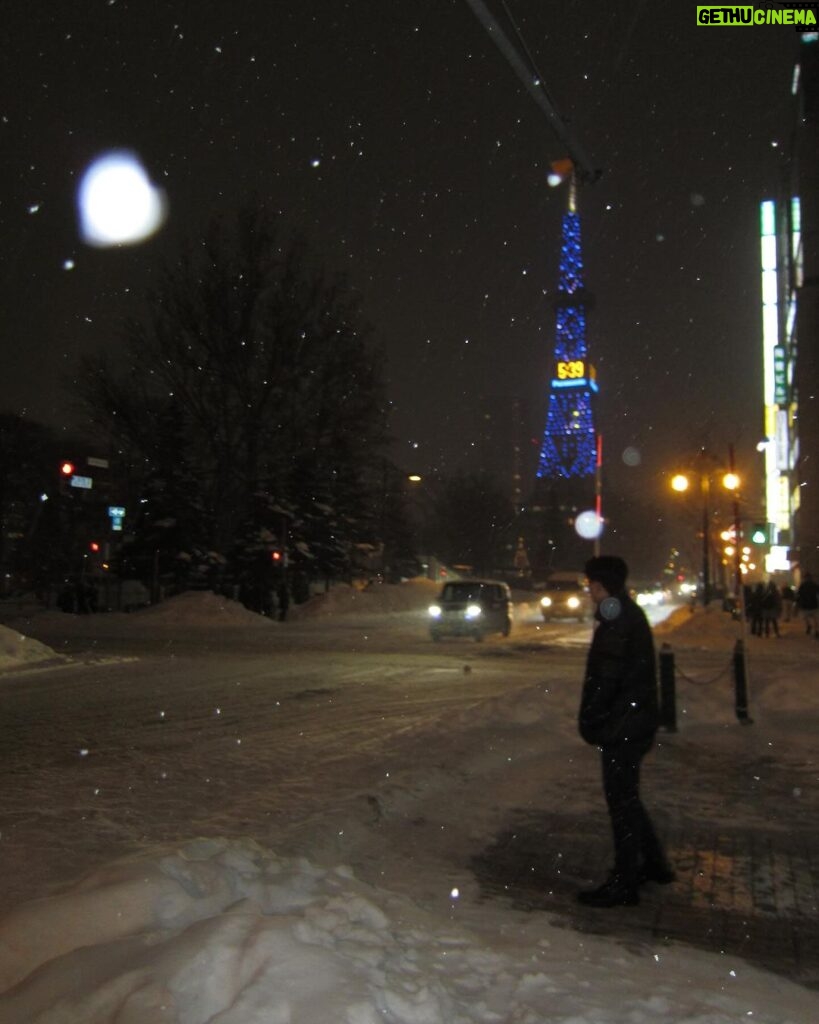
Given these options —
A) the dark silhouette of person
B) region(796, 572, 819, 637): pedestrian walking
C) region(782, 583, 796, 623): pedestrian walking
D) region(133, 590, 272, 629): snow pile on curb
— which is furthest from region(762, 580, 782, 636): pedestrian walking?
the dark silhouette of person

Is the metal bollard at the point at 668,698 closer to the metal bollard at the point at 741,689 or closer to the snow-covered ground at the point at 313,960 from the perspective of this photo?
the metal bollard at the point at 741,689

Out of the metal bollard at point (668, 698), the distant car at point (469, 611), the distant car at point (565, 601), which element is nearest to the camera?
the metal bollard at point (668, 698)

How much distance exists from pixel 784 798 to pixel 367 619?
31.5 m

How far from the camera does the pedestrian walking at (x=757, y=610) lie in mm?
29609

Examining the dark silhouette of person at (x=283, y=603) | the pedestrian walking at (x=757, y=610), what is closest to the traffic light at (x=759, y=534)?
the pedestrian walking at (x=757, y=610)

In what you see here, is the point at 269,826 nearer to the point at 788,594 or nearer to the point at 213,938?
the point at 213,938

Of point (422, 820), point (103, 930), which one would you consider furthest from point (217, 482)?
point (103, 930)

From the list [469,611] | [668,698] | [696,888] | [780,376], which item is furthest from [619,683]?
[780,376]

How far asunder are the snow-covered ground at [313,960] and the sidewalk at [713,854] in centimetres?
30

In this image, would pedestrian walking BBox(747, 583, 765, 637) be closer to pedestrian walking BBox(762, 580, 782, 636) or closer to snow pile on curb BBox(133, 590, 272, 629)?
pedestrian walking BBox(762, 580, 782, 636)

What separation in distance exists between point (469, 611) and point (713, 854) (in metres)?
20.0

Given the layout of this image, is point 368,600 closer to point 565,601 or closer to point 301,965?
point 565,601

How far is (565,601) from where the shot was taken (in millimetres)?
37281

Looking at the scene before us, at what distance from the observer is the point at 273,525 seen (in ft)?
137
